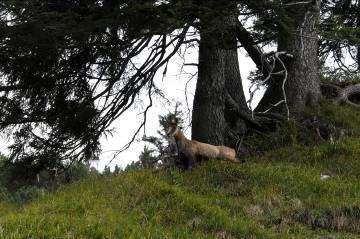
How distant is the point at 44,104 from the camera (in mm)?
11258

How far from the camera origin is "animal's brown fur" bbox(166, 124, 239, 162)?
1063 cm

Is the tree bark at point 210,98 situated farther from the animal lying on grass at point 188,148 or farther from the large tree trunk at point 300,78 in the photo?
the large tree trunk at point 300,78

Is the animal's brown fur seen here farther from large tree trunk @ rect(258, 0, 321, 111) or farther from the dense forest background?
large tree trunk @ rect(258, 0, 321, 111)

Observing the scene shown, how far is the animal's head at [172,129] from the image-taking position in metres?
10.6

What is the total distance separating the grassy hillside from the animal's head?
25.8 inches

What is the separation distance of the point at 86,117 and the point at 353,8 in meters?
10.9

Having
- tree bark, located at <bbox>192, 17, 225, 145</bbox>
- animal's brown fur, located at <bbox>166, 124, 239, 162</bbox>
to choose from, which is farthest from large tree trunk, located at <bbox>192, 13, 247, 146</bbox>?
animal's brown fur, located at <bbox>166, 124, 239, 162</bbox>

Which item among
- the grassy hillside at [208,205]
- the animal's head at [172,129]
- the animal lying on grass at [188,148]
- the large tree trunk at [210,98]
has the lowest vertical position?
the grassy hillside at [208,205]

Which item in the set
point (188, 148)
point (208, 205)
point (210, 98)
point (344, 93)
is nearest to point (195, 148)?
point (188, 148)

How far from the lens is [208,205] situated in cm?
841

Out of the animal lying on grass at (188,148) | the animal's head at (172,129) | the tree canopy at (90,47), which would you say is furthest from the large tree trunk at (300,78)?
the animal's head at (172,129)

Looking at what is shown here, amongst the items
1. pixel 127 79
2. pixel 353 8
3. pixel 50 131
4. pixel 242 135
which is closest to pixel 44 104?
pixel 50 131

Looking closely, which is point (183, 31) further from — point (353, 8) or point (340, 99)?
point (353, 8)

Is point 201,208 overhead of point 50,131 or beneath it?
beneath
